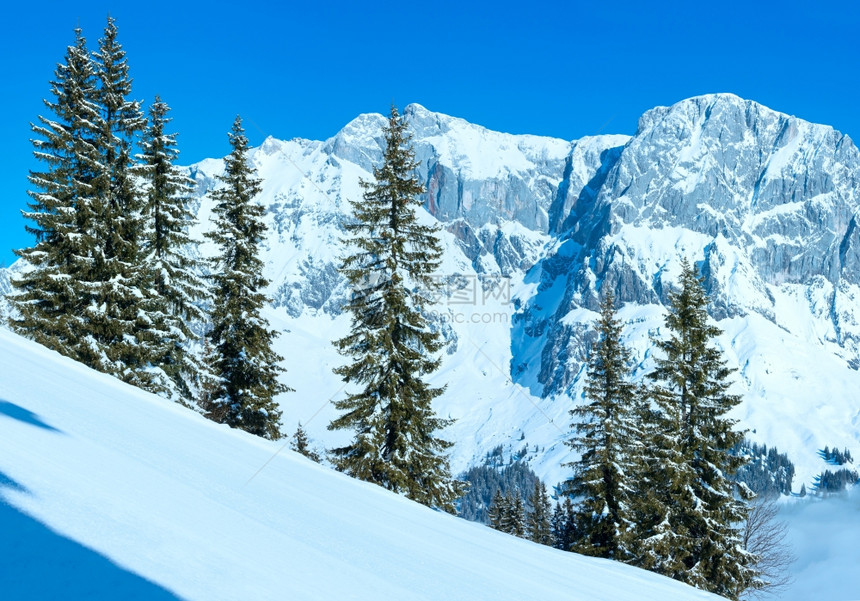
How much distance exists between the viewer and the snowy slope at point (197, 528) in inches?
95.5

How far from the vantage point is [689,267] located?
24.1 m

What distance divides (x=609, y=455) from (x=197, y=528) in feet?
77.0

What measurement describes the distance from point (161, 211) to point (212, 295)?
365 cm

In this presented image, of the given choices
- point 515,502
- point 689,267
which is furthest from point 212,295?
point 515,502

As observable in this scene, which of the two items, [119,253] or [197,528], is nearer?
[197,528]

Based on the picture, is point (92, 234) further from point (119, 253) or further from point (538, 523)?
point (538, 523)

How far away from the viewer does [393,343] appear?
63.5 feet

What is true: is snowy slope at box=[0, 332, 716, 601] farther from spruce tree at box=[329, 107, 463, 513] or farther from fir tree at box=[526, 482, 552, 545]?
fir tree at box=[526, 482, 552, 545]

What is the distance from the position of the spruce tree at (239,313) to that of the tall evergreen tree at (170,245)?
100 cm

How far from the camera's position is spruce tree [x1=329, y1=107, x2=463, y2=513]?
62.3ft

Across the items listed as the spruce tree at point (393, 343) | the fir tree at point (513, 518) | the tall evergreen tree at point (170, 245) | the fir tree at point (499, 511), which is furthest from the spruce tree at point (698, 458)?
the fir tree at point (499, 511)

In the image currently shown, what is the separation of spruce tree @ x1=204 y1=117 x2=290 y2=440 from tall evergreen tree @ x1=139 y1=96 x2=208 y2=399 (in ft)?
3.28

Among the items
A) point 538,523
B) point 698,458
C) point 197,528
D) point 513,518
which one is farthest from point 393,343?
point 538,523

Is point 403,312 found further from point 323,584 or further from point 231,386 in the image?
point 323,584
